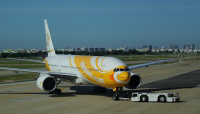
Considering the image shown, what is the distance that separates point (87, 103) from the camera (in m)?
27.4

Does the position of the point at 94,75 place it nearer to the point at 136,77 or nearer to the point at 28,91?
the point at 136,77

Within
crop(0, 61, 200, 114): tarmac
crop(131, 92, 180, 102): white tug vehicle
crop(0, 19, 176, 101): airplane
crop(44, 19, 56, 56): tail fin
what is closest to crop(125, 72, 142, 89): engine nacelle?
crop(0, 19, 176, 101): airplane

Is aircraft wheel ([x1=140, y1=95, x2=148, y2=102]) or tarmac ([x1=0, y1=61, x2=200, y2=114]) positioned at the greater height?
aircraft wheel ([x1=140, y1=95, x2=148, y2=102])

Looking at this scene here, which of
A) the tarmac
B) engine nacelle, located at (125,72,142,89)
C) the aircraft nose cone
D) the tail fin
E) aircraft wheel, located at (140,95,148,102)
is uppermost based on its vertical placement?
the tail fin

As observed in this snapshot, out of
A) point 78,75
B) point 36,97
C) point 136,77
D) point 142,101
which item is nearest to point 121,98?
point 142,101

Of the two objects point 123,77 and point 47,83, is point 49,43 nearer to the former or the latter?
point 47,83

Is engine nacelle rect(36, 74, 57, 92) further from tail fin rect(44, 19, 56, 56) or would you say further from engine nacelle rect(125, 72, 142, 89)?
tail fin rect(44, 19, 56, 56)

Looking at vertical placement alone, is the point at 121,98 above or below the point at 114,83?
below

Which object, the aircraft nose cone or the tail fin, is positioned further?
the tail fin

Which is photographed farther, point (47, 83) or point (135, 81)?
point (135, 81)

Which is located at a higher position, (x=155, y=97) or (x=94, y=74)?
(x=94, y=74)

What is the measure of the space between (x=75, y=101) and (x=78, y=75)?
5229 millimetres

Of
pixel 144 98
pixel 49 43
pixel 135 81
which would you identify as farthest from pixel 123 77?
pixel 49 43

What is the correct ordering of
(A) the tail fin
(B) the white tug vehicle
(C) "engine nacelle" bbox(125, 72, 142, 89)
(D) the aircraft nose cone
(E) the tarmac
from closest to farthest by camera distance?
(E) the tarmac → (D) the aircraft nose cone → (B) the white tug vehicle → (C) "engine nacelle" bbox(125, 72, 142, 89) → (A) the tail fin
